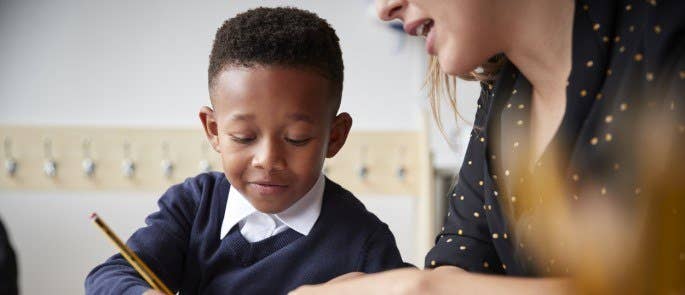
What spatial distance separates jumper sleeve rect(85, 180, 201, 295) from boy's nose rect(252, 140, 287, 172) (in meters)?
0.18

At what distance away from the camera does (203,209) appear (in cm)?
88

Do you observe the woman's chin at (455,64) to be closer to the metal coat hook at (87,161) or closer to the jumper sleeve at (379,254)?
the jumper sleeve at (379,254)

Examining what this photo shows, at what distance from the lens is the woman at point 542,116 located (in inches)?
21.3

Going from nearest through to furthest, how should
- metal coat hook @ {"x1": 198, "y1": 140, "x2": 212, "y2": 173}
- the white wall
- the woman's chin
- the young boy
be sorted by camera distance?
the woman's chin, the young boy, metal coat hook @ {"x1": 198, "y1": 140, "x2": 212, "y2": 173}, the white wall

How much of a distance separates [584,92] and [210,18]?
165 centimetres

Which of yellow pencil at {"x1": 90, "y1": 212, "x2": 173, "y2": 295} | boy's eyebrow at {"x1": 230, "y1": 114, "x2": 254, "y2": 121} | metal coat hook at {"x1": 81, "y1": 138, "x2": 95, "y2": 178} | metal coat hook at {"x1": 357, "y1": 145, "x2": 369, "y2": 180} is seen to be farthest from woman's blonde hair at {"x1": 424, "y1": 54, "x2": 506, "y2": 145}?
metal coat hook at {"x1": 81, "y1": 138, "x2": 95, "y2": 178}

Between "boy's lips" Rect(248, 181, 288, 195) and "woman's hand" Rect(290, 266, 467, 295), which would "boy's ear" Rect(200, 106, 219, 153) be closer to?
"boy's lips" Rect(248, 181, 288, 195)

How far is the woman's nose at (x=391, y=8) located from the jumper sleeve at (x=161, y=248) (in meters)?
0.37

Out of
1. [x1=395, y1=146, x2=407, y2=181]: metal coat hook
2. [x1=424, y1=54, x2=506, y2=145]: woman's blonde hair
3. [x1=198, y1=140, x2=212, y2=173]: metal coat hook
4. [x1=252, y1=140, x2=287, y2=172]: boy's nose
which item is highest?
[x1=424, y1=54, x2=506, y2=145]: woman's blonde hair

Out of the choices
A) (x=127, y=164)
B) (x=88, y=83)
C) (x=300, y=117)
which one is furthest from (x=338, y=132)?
(x=88, y=83)

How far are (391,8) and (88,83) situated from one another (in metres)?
1.65

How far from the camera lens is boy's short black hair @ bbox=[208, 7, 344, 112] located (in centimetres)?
76

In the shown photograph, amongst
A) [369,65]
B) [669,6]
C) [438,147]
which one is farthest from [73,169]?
[669,6]

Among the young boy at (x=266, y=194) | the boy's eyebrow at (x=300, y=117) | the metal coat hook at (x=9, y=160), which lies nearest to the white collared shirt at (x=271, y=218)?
the young boy at (x=266, y=194)
